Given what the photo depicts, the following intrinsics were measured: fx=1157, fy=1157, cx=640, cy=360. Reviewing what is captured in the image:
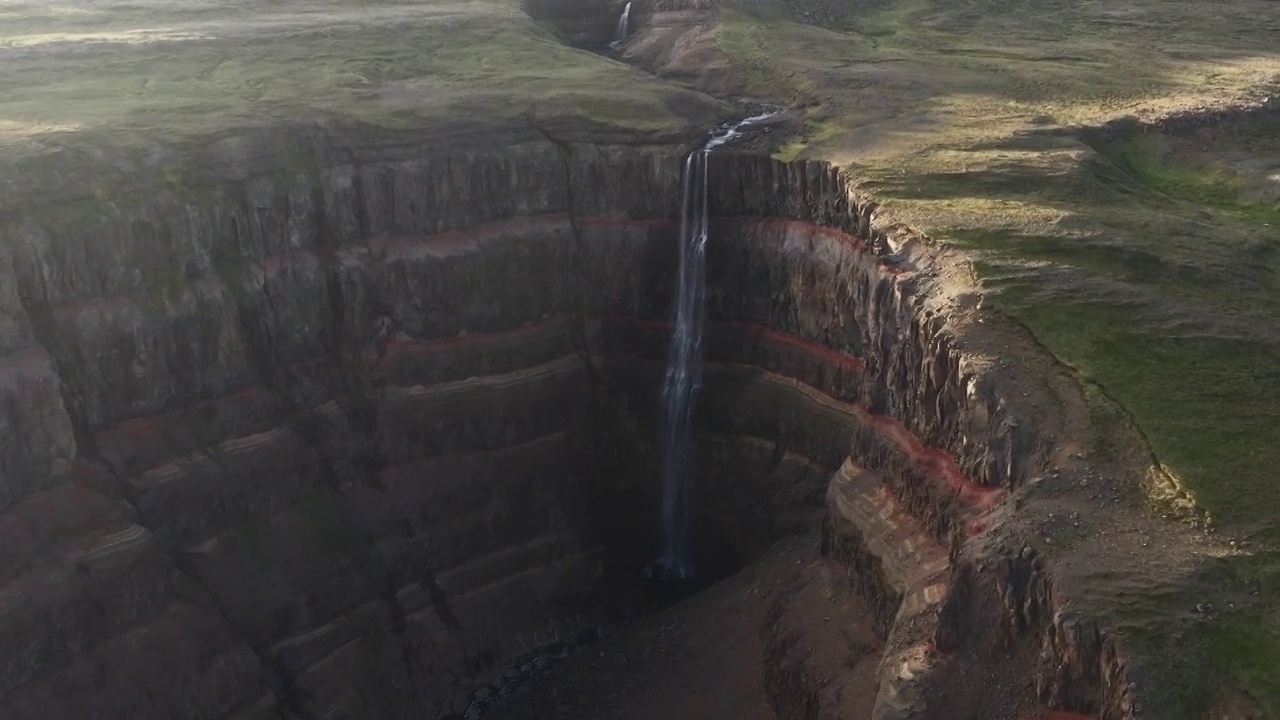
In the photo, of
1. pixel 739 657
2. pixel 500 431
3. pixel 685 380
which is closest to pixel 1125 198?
pixel 685 380

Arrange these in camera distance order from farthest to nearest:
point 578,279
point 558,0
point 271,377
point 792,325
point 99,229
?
point 558,0
point 578,279
point 792,325
point 271,377
point 99,229

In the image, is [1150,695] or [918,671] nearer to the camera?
[1150,695]

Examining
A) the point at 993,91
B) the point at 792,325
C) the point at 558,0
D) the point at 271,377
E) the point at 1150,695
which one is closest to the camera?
the point at 1150,695

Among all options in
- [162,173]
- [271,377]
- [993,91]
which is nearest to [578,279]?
[271,377]

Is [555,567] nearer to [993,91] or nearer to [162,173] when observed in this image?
[162,173]

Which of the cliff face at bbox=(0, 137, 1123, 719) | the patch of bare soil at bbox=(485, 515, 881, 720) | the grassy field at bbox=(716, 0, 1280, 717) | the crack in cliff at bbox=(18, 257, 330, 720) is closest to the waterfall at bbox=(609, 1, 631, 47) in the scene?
the grassy field at bbox=(716, 0, 1280, 717)

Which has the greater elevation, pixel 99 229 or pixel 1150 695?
pixel 99 229
